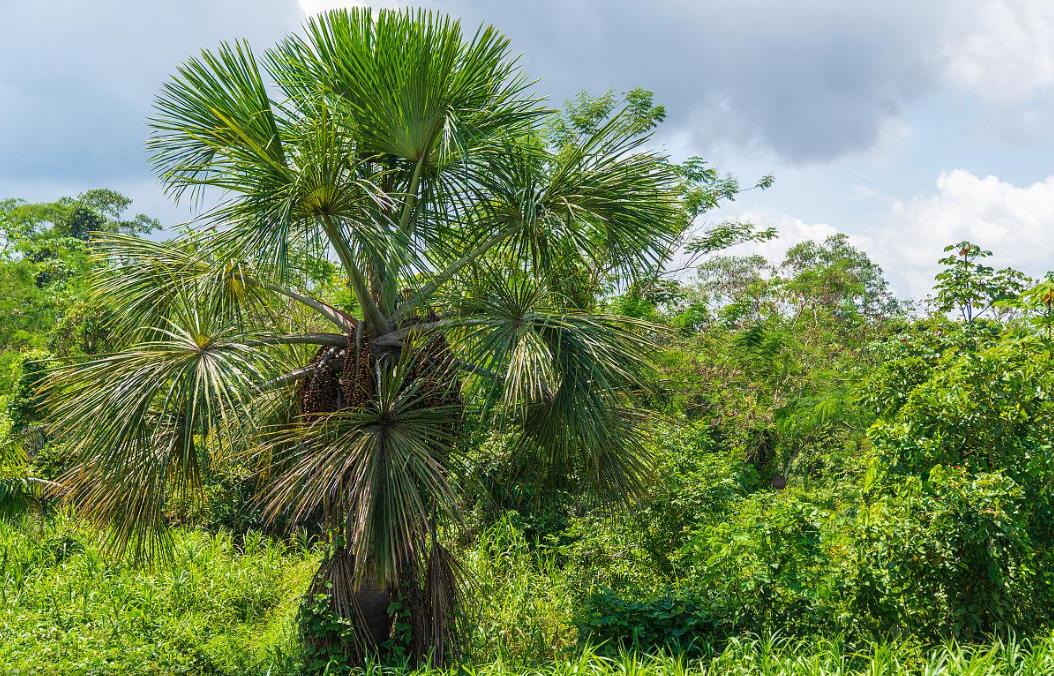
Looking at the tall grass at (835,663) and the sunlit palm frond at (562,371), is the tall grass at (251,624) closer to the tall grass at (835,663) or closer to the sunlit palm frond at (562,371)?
the tall grass at (835,663)

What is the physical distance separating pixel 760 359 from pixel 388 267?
7.83m

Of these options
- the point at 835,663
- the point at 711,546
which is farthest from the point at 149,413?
the point at 835,663

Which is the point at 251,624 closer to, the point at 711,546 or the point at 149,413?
the point at 149,413

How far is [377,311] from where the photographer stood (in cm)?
531

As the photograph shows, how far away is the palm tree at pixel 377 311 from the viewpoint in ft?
15.1

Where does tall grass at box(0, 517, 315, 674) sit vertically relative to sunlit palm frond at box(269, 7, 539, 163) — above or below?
below

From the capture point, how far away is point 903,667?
4.49m

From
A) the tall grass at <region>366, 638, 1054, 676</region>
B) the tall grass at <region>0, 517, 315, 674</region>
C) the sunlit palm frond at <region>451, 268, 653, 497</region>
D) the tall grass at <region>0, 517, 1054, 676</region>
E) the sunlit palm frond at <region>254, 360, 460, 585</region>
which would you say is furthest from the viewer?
the tall grass at <region>0, 517, 315, 674</region>

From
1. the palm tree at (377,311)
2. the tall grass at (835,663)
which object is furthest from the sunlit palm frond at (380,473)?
Result: the tall grass at (835,663)

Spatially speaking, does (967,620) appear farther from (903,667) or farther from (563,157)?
(563,157)

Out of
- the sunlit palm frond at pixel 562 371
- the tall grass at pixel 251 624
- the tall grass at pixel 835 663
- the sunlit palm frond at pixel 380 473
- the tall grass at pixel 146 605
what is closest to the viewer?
the tall grass at pixel 835 663

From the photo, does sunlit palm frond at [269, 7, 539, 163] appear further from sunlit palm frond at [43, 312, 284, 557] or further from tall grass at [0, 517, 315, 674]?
tall grass at [0, 517, 315, 674]

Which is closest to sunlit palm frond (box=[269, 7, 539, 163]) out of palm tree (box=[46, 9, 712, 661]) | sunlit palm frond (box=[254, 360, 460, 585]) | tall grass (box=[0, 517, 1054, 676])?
palm tree (box=[46, 9, 712, 661])

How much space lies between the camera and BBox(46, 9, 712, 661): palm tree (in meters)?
4.59
